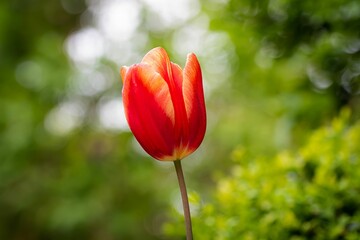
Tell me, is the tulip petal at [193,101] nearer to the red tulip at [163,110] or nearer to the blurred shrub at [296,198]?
the red tulip at [163,110]

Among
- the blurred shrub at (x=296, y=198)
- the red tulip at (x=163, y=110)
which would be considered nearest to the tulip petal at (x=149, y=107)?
the red tulip at (x=163, y=110)

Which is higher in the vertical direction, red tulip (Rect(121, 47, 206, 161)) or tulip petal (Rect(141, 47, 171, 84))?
tulip petal (Rect(141, 47, 171, 84))

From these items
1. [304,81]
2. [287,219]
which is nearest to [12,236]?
[304,81]

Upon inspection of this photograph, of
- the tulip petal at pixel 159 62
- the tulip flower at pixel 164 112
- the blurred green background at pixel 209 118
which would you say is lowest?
the tulip flower at pixel 164 112

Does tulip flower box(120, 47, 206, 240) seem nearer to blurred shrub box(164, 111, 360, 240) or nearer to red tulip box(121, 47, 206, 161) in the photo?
red tulip box(121, 47, 206, 161)

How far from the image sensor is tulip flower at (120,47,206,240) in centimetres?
85

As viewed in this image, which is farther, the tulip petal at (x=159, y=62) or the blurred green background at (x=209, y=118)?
the blurred green background at (x=209, y=118)

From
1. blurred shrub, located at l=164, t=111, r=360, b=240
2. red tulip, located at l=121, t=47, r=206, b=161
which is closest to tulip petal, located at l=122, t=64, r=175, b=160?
red tulip, located at l=121, t=47, r=206, b=161

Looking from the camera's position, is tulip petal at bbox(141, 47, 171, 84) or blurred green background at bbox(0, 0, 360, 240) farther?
blurred green background at bbox(0, 0, 360, 240)

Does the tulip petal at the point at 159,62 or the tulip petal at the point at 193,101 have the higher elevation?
the tulip petal at the point at 159,62

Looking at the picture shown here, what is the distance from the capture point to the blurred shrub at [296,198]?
128 centimetres

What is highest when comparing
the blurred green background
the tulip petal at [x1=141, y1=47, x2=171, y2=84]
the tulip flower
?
the blurred green background

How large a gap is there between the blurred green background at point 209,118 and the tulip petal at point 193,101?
374mm

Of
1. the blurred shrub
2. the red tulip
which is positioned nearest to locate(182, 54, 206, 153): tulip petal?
the red tulip
